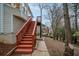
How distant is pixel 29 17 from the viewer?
353cm

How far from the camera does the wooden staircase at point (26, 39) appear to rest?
3.62 metres

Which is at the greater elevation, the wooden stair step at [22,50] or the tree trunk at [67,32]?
the tree trunk at [67,32]

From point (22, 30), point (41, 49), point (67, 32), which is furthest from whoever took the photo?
point (22, 30)

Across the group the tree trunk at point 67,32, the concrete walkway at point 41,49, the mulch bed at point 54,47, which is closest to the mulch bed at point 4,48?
the concrete walkway at point 41,49

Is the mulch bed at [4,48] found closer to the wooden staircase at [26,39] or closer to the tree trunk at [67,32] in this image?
the wooden staircase at [26,39]

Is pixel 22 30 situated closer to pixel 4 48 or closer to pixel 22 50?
pixel 22 50

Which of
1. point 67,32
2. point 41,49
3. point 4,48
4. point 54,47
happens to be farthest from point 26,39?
point 67,32

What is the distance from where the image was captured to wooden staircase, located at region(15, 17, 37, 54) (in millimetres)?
3617

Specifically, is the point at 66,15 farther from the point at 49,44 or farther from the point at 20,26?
the point at 20,26

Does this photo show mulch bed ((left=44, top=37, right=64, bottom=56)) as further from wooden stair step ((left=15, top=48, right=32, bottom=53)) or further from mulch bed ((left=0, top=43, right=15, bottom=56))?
mulch bed ((left=0, top=43, right=15, bottom=56))

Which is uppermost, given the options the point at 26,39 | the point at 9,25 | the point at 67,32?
the point at 9,25

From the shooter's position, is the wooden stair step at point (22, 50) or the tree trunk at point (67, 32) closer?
the tree trunk at point (67, 32)

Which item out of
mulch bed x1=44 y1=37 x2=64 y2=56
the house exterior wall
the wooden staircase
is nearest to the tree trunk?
mulch bed x1=44 y1=37 x2=64 y2=56

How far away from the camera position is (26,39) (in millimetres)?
3842
